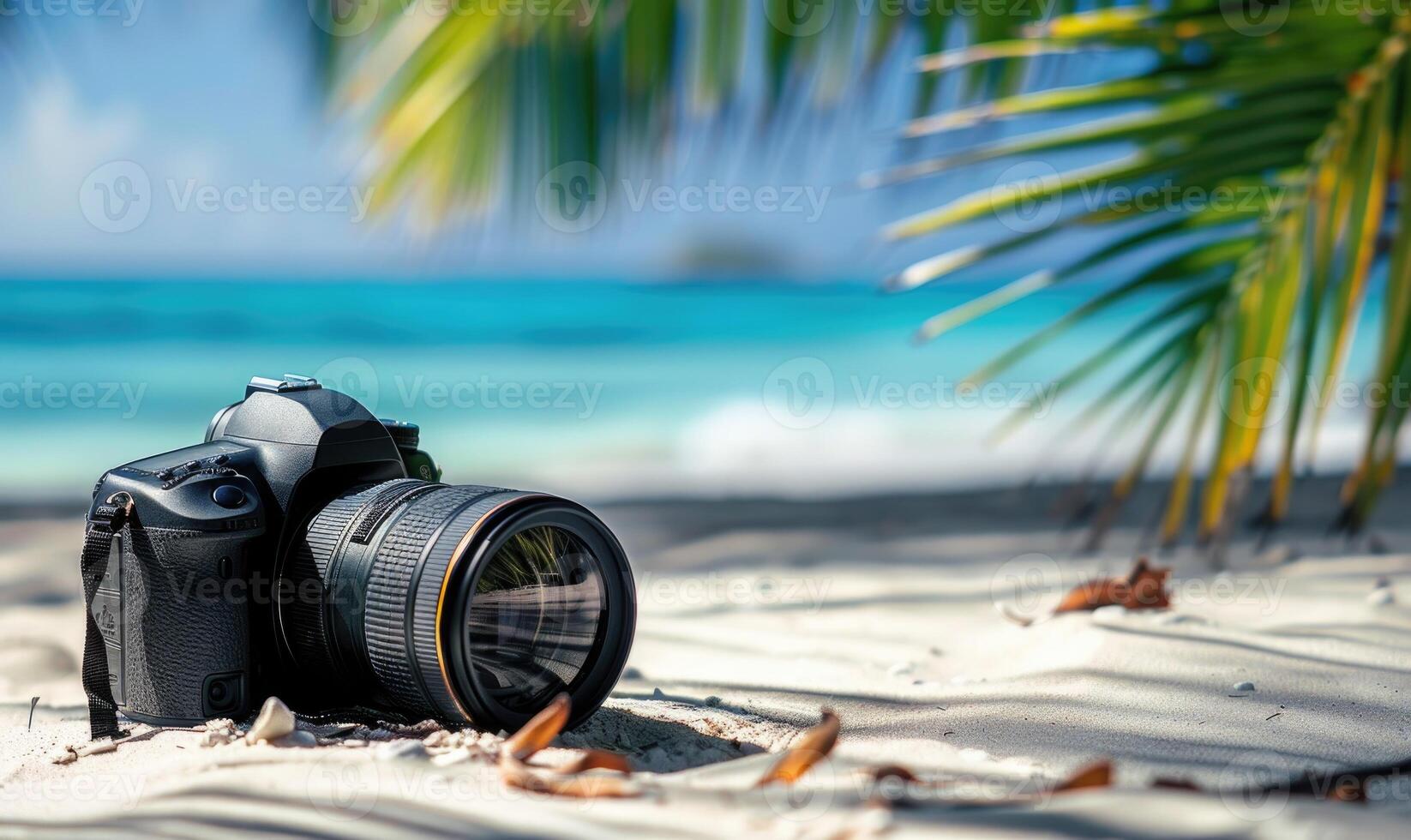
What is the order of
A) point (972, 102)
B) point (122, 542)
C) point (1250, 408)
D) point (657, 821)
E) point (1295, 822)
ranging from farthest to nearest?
point (972, 102) → point (1250, 408) → point (122, 542) → point (657, 821) → point (1295, 822)

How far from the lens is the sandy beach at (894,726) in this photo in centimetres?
112

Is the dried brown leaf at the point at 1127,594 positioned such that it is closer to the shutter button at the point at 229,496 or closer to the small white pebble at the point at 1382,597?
the small white pebble at the point at 1382,597

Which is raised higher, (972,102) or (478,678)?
(972,102)

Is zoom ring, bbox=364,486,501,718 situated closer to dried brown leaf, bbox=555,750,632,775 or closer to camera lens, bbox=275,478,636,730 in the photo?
camera lens, bbox=275,478,636,730

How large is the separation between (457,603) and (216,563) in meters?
0.38

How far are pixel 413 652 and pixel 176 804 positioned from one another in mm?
304

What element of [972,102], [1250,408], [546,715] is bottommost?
[546,715]

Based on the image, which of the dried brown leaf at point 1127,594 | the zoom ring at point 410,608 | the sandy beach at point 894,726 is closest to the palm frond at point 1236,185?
the dried brown leaf at point 1127,594

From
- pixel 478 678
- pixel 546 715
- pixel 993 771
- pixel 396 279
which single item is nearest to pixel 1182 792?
pixel 993 771

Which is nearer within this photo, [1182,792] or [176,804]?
[1182,792]

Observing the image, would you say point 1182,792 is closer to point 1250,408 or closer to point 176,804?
point 176,804

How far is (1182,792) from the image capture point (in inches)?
42.0

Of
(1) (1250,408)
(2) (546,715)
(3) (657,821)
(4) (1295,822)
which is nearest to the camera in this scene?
(4) (1295,822)

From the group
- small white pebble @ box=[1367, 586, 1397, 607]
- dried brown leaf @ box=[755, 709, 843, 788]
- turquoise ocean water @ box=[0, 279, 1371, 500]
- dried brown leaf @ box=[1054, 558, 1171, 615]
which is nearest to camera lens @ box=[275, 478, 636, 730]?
dried brown leaf @ box=[755, 709, 843, 788]
